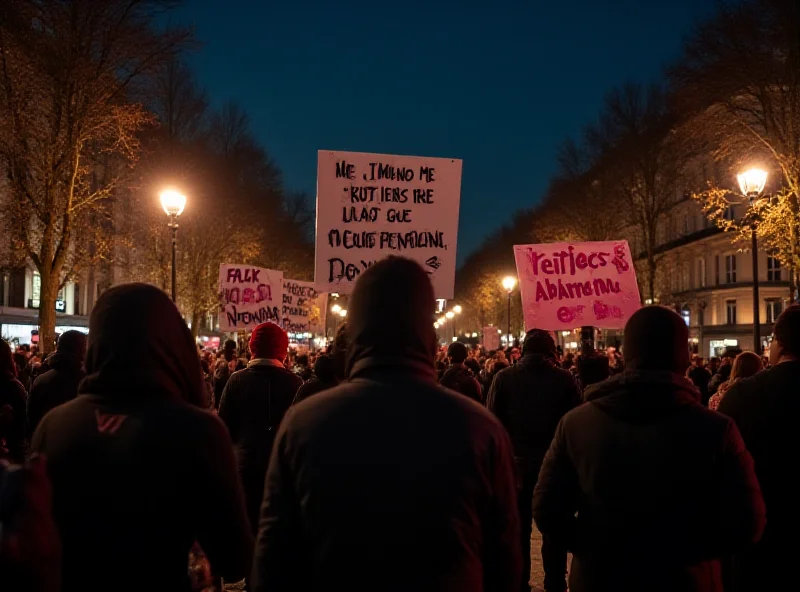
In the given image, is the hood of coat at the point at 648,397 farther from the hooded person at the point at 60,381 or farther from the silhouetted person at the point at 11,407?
the hooded person at the point at 60,381

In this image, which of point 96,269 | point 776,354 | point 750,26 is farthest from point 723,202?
point 96,269

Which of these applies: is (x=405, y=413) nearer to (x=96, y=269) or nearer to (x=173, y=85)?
(x=173, y=85)

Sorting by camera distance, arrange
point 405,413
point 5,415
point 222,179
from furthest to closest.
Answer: point 222,179, point 5,415, point 405,413

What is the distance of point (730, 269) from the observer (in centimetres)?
6531

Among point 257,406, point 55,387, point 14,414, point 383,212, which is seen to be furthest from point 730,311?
point 14,414

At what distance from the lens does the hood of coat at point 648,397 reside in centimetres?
353

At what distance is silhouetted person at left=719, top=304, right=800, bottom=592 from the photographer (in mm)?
4211

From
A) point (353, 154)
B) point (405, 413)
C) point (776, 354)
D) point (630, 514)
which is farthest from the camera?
point (353, 154)

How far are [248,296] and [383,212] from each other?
10488mm

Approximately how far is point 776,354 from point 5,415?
477 cm

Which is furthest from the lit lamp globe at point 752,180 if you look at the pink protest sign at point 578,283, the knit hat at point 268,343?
the knit hat at point 268,343

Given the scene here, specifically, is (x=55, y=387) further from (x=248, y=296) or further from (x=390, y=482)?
(x=248, y=296)

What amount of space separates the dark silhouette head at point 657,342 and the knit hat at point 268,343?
3.85 metres

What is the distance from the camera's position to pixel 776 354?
4.66 m
